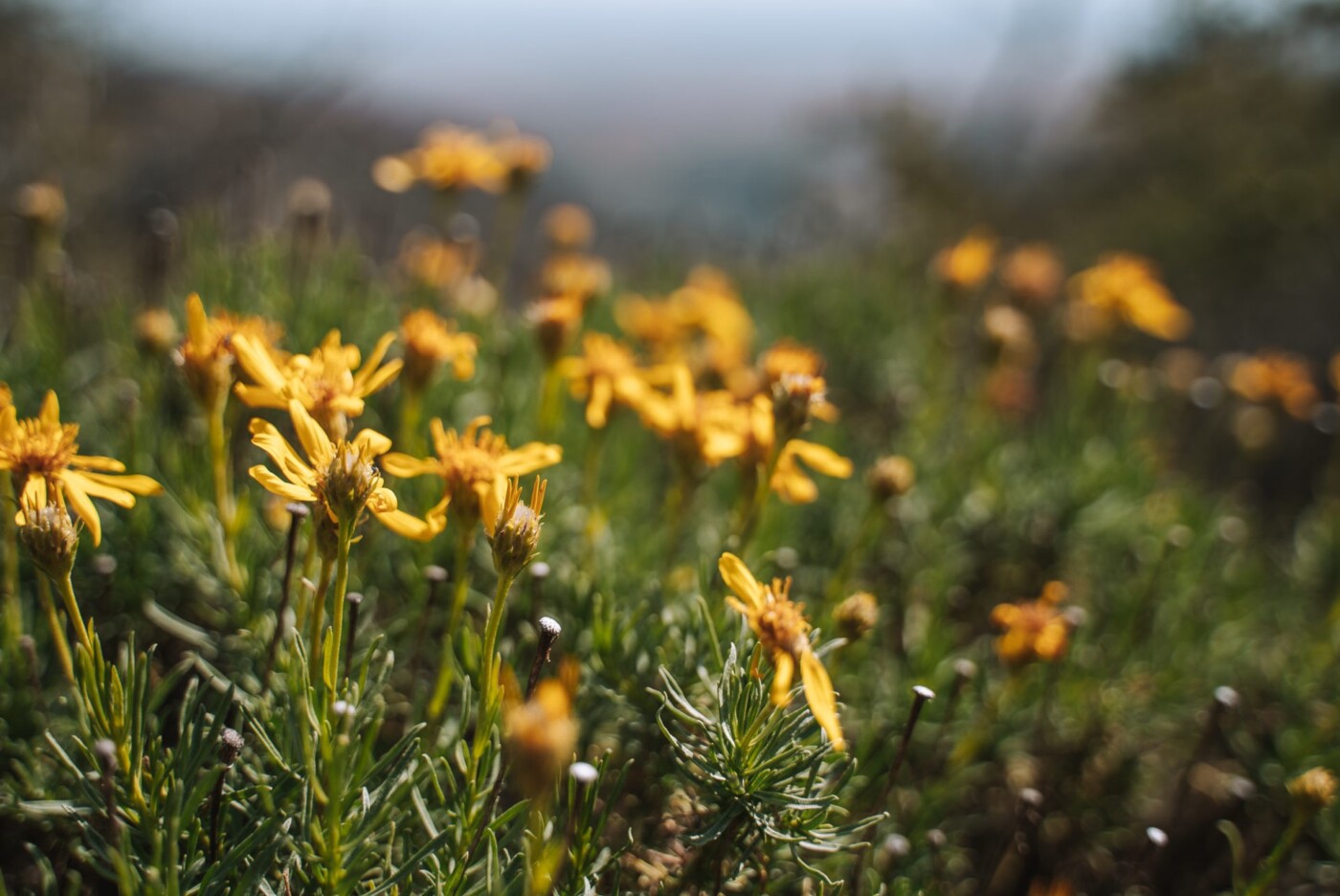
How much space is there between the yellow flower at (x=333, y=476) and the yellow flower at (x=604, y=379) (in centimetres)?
64

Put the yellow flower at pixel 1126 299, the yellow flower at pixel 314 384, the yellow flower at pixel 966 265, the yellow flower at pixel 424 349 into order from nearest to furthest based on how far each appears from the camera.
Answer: the yellow flower at pixel 314 384, the yellow flower at pixel 424 349, the yellow flower at pixel 966 265, the yellow flower at pixel 1126 299

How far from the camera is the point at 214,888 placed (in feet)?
3.57

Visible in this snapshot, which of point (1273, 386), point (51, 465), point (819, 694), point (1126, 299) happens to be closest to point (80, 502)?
point (51, 465)

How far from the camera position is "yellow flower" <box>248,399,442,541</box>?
1041mm

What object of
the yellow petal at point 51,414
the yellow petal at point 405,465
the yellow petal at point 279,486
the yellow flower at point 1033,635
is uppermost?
the yellow petal at point 279,486

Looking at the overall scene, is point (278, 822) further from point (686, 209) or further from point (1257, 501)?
point (686, 209)

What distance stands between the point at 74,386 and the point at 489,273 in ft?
6.00

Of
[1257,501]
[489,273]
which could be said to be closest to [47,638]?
[489,273]

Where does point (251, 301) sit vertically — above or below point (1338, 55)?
below

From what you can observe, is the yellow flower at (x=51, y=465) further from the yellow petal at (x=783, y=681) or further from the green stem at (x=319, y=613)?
the yellow petal at (x=783, y=681)

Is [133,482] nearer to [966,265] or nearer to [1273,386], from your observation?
[966,265]

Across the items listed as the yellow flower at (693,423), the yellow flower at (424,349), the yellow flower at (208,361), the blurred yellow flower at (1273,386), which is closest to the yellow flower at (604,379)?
the yellow flower at (693,423)

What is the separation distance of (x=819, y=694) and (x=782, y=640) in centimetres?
8

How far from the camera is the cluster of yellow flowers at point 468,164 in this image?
8.17ft
